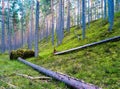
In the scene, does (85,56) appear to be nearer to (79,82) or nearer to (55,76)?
(55,76)

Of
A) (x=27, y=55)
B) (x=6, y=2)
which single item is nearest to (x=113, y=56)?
(x=27, y=55)

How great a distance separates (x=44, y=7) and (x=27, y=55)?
32994 millimetres

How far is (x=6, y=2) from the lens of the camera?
43156 millimetres

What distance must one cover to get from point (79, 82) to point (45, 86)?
172 centimetres

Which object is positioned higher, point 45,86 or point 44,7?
point 44,7

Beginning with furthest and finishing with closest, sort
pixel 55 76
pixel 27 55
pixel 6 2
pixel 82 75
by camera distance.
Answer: pixel 6 2 < pixel 27 55 < pixel 82 75 < pixel 55 76

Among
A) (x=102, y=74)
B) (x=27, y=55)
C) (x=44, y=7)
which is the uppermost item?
(x=44, y=7)

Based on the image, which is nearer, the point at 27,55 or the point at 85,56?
the point at 85,56

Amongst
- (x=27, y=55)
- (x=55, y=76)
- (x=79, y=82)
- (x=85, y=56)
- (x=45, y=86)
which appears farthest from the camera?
(x=27, y=55)

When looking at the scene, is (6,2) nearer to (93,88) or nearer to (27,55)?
(27,55)

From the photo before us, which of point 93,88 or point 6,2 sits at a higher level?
point 6,2

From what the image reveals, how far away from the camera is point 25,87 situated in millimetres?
8758

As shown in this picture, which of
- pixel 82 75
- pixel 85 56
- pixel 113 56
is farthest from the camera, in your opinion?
pixel 85 56

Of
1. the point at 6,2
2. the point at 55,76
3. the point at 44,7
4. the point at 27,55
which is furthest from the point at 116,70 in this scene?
the point at 44,7
